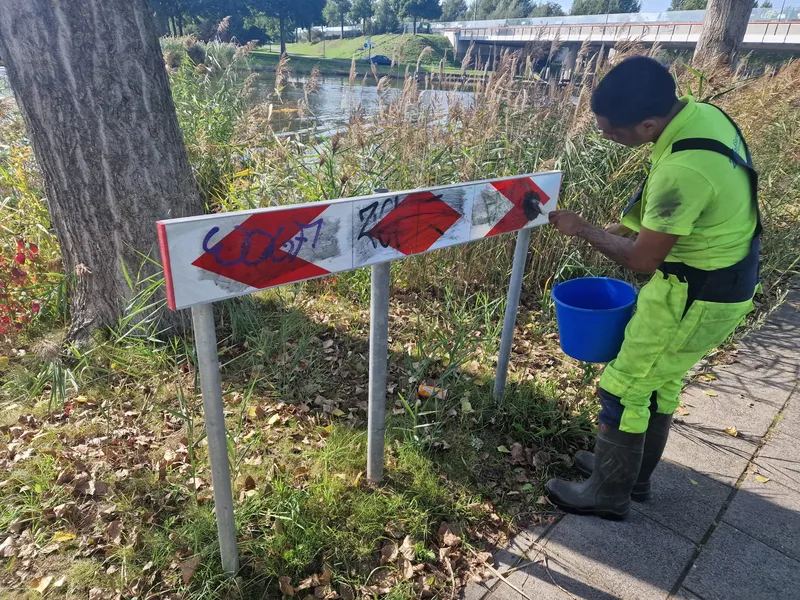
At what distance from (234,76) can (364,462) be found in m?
4.99

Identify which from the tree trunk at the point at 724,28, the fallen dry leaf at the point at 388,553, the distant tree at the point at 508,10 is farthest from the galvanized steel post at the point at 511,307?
the distant tree at the point at 508,10

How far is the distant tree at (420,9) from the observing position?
260ft

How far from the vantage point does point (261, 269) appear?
159cm

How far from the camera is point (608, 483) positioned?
7.52 ft

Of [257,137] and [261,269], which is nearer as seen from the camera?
[261,269]

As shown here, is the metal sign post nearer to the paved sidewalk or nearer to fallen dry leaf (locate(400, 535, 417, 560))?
fallen dry leaf (locate(400, 535, 417, 560))

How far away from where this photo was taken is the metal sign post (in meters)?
1.42

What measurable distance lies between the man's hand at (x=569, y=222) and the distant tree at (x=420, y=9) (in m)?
86.6

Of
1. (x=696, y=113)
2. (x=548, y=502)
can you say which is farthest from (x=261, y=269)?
(x=548, y=502)

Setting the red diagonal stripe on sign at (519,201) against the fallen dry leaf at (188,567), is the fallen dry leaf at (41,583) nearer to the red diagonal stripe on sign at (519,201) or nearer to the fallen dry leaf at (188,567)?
the fallen dry leaf at (188,567)

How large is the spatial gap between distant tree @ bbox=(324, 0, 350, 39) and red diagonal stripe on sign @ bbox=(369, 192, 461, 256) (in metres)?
96.7

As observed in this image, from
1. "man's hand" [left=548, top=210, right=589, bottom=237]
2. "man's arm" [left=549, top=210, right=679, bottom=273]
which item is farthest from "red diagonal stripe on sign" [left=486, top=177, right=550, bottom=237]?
"man's arm" [left=549, top=210, right=679, bottom=273]

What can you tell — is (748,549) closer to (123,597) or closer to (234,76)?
(123,597)

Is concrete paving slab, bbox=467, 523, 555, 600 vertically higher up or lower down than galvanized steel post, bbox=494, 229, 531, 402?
lower down
